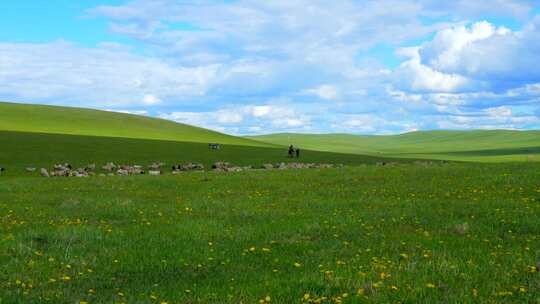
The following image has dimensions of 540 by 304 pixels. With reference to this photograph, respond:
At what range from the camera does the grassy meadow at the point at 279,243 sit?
10023 mm

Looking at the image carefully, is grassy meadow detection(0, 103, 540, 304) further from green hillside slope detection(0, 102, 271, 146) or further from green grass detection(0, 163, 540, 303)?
green hillside slope detection(0, 102, 271, 146)

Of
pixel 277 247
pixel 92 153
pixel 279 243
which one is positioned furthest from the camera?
pixel 92 153

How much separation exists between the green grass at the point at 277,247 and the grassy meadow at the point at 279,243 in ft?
0.15

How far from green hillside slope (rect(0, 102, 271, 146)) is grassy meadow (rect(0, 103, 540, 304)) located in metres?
92.5

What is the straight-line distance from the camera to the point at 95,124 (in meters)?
137

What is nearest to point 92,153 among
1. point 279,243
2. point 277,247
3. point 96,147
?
point 96,147

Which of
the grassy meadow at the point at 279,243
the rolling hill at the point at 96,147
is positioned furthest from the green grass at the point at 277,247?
the rolling hill at the point at 96,147

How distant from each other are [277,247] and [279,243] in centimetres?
48

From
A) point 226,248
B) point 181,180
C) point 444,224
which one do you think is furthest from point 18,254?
point 181,180

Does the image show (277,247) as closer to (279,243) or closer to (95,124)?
(279,243)

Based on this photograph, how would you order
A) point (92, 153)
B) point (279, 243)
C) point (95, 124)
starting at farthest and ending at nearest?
point (95, 124)
point (92, 153)
point (279, 243)

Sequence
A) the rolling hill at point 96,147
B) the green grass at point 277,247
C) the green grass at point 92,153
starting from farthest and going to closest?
1. the rolling hill at point 96,147
2. the green grass at point 92,153
3. the green grass at point 277,247

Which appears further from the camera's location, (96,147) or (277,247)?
(96,147)

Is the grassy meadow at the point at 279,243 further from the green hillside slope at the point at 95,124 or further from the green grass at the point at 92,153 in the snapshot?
the green hillside slope at the point at 95,124
